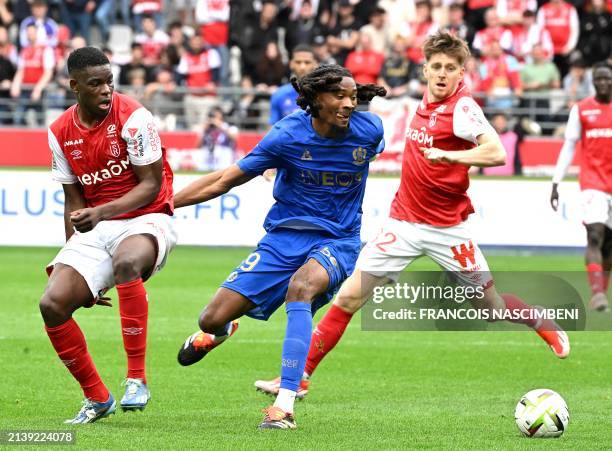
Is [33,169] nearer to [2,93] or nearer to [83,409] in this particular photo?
[2,93]

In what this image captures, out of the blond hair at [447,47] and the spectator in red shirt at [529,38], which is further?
the spectator in red shirt at [529,38]

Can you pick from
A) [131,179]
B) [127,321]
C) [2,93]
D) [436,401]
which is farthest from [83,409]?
[2,93]

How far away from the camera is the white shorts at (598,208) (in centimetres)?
1335

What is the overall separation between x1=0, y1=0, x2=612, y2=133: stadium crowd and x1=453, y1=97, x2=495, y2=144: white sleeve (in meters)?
14.3

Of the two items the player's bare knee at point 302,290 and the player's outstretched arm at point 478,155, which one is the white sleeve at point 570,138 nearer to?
the player's outstretched arm at point 478,155

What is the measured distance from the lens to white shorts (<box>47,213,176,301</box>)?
766 centimetres

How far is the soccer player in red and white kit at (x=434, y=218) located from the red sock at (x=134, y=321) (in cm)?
125

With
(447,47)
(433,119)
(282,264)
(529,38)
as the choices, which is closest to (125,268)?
(282,264)

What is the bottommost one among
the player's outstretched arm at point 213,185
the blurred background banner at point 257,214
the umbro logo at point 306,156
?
the blurred background banner at point 257,214

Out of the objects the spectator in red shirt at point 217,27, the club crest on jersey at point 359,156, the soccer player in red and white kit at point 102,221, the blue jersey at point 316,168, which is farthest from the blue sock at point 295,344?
the spectator in red shirt at point 217,27

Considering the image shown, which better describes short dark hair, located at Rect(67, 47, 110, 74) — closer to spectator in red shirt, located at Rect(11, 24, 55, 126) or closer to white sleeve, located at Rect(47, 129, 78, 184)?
white sleeve, located at Rect(47, 129, 78, 184)

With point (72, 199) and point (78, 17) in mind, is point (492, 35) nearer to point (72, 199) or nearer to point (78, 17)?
point (78, 17)

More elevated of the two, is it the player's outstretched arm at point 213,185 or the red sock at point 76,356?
the player's outstretched arm at point 213,185

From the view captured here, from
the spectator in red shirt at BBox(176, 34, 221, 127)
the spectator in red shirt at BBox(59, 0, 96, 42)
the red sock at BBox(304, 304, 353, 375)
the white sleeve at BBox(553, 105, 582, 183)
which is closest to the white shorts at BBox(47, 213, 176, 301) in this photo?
the red sock at BBox(304, 304, 353, 375)
